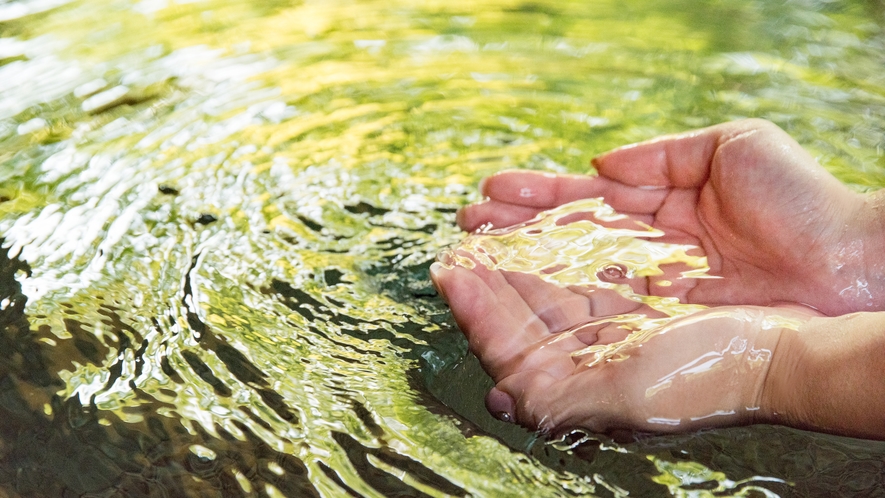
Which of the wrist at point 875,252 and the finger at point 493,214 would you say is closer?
the wrist at point 875,252

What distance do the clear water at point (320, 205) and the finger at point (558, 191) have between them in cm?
18

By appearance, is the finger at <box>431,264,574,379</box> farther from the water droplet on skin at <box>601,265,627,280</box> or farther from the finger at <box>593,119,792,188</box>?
the finger at <box>593,119,792,188</box>

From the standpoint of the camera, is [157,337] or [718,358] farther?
[157,337]

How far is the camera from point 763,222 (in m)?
1.67

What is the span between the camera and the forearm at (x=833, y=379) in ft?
4.25

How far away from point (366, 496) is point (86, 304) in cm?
78

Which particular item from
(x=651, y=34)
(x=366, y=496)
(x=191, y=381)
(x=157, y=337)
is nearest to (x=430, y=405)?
(x=366, y=496)

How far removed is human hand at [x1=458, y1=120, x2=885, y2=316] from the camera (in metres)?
1.62

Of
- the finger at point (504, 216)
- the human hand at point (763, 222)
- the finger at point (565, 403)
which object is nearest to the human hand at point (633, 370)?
the finger at point (565, 403)

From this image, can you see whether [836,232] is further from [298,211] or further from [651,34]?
[651,34]

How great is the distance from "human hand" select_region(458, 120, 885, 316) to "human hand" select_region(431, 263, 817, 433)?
155mm

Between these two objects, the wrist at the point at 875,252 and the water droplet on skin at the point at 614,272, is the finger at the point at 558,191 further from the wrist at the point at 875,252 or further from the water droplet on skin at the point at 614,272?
the wrist at the point at 875,252

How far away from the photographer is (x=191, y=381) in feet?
4.64

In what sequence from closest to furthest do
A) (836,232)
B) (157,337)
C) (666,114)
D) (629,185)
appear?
(157,337), (836,232), (629,185), (666,114)
